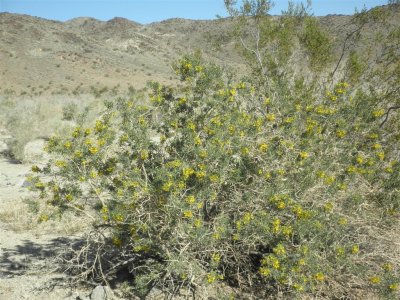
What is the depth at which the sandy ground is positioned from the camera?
4.86 meters

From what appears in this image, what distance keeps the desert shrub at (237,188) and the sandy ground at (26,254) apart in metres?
0.77

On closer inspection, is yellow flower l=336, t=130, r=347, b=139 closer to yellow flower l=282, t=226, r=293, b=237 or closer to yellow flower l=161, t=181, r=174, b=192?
yellow flower l=282, t=226, r=293, b=237

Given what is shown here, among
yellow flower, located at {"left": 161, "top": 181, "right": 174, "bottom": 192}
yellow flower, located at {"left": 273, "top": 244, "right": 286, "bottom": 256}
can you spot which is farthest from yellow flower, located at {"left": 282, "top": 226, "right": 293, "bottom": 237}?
yellow flower, located at {"left": 161, "top": 181, "right": 174, "bottom": 192}

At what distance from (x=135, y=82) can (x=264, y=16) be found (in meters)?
24.9

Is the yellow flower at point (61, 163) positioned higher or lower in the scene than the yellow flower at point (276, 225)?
higher

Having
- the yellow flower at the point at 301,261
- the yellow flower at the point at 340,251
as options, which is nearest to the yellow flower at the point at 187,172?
the yellow flower at the point at 301,261

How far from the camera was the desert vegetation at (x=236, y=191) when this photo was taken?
3947mm

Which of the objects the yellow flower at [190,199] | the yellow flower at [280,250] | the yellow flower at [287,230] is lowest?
the yellow flower at [280,250]

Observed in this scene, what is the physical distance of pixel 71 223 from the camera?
6.75 m

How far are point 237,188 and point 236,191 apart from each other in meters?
0.06

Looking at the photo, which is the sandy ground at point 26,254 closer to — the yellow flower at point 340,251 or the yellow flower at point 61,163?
the yellow flower at point 61,163

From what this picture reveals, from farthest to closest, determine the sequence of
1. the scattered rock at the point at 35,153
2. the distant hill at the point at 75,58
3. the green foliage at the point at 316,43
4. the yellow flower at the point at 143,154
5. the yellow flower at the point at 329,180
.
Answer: the distant hill at the point at 75,58 → the scattered rock at the point at 35,153 → the green foliage at the point at 316,43 → the yellow flower at the point at 143,154 → the yellow flower at the point at 329,180

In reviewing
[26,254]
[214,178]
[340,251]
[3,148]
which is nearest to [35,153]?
[3,148]

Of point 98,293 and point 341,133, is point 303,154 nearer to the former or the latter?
point 341,133
